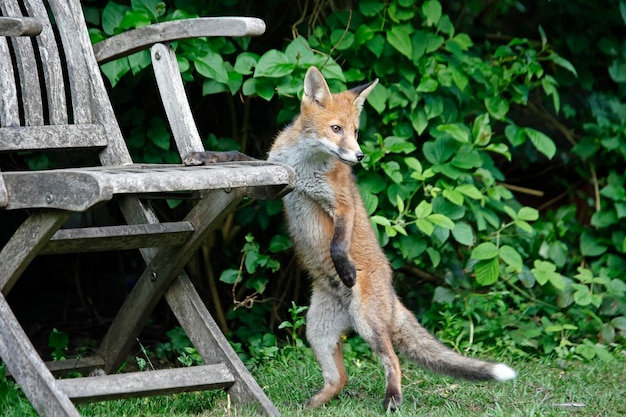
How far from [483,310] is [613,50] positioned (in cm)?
216

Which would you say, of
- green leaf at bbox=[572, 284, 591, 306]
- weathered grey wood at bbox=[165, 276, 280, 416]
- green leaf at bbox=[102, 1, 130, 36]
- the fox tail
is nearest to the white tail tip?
the fox tail

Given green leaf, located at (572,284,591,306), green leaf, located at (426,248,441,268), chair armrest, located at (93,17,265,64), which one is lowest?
green leaf, located at (572,284,591,306)

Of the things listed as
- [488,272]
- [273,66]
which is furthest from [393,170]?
[273,66]

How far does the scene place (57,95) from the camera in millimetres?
4090

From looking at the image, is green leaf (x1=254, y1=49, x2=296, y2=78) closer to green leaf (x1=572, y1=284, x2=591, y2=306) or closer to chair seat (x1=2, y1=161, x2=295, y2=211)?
chair seat (x1=2, y1=161, x2=295, y2=211)

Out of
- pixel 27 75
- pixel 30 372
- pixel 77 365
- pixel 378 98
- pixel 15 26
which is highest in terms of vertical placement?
pixel 15 26

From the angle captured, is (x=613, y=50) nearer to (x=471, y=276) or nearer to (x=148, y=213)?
(x=471, y=276)

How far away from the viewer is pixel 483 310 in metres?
5.41

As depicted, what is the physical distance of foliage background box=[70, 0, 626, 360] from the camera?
16.2 ft

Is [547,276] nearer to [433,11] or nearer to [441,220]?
[441,220]

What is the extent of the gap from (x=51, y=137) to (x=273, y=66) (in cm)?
123

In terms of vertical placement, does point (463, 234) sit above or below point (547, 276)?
above

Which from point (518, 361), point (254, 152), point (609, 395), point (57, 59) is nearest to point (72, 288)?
point (254, 152)

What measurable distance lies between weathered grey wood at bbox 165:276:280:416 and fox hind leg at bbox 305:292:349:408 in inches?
20.0
